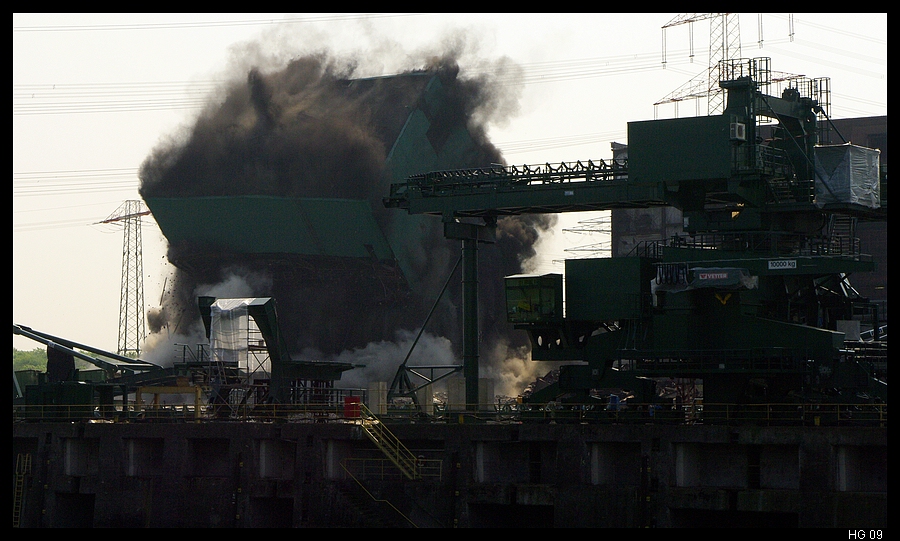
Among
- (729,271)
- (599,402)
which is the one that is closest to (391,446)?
(599,402)

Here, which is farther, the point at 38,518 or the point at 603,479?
the point at 38,518

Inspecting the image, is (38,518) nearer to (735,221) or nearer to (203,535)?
(203,535)

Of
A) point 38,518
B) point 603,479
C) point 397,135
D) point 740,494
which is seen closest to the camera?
point 740,494

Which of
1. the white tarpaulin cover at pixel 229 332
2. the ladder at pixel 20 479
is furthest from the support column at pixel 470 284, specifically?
the ladder at pixel 20 479

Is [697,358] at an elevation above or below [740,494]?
above

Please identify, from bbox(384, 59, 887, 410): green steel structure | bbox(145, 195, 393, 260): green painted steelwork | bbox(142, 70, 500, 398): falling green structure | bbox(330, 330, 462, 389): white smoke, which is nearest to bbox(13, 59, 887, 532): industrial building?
bbox(384, 59, 887, 410): green steel structure

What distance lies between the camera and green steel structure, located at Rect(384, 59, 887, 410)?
49.8m

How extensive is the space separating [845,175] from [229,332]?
26120mm

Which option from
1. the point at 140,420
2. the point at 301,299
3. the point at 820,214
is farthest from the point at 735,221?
the point at 301,299

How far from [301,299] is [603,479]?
51.1 meters

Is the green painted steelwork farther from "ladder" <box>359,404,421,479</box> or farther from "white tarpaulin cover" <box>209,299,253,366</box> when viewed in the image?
"ladder" <box>359,404,421,479</box>

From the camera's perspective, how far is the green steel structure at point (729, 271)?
4981 cm

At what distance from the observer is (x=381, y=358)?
311 feet

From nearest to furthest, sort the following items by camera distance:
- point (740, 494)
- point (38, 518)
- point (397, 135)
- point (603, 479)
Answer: point (740, 494) → point (603, 479) → point (38, 518) → point (397, 135)
